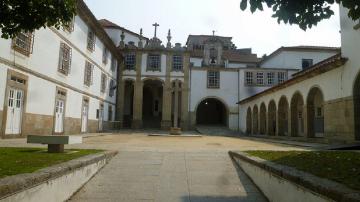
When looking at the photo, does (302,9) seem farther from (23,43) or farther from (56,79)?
(56,79)

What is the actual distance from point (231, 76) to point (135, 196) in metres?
31.9

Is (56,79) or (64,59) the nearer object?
(56,79)

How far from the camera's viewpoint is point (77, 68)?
835 inches

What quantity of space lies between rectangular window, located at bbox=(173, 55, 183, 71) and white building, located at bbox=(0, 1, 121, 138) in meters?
8.86

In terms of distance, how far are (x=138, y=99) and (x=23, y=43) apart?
2138cm

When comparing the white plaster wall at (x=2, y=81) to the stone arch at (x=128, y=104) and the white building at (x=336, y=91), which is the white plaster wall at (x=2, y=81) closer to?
the white building at (x=336, y=91)

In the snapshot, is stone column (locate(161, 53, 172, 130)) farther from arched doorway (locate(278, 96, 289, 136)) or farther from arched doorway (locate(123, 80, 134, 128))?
arched doorway (locate(278, 96, 289, 136))

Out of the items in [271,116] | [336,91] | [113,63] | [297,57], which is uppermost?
[297,57]

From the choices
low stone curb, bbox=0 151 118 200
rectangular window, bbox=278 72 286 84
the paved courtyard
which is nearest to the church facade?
rectangular window, bbox=278 72 286 84

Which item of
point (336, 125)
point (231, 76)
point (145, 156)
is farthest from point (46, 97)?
point (231, 76)

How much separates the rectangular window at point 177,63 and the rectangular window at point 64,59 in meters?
17.3

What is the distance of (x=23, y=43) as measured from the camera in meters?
14.2

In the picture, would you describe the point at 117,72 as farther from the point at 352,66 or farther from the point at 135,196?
the point at 135,196

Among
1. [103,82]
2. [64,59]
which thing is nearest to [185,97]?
[103,82]
